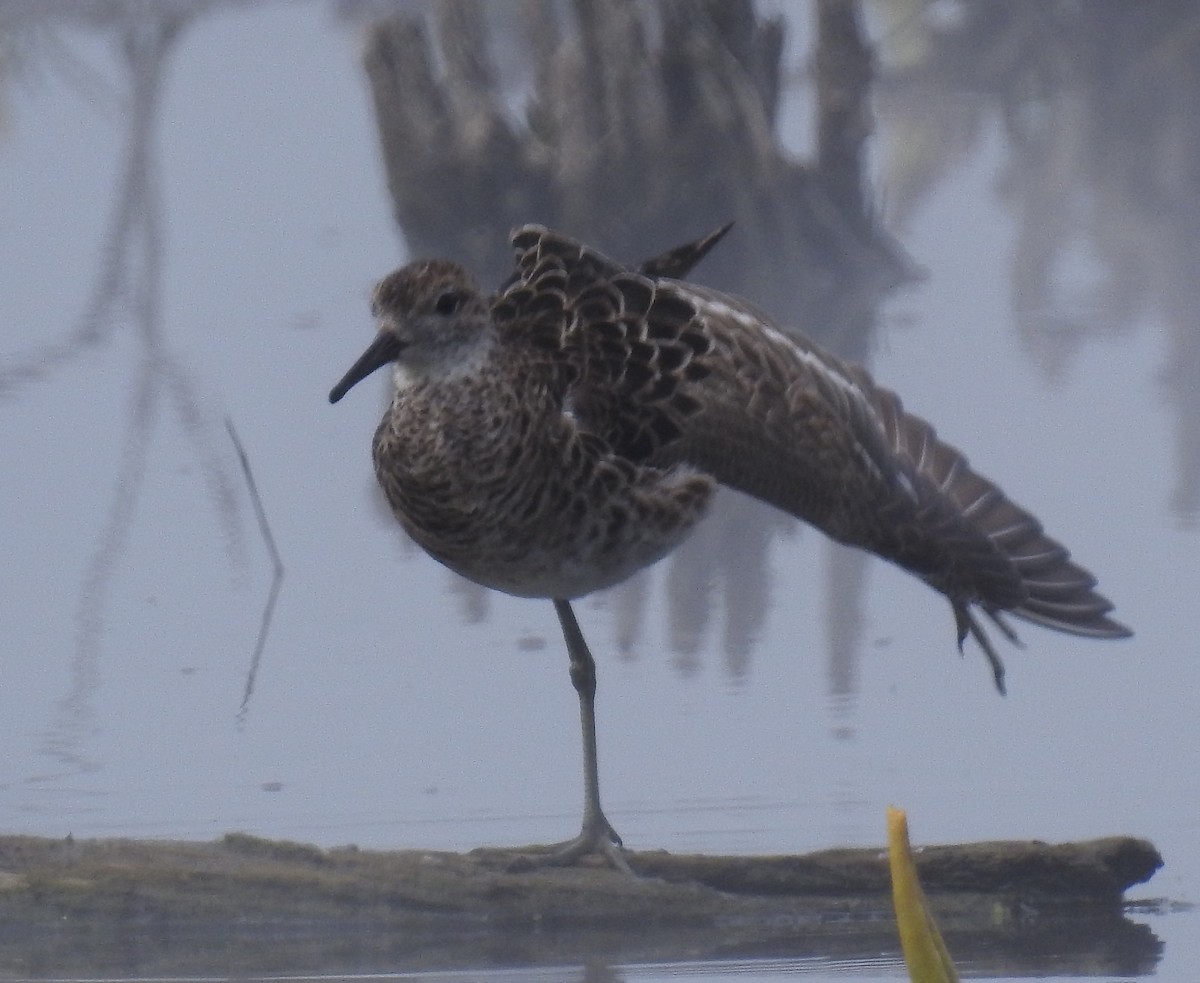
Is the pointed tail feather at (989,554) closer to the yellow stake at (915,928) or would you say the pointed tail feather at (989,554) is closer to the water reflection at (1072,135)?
the yellow stake at (915,928)

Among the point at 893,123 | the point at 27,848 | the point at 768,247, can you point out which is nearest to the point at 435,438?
the point at 27,848

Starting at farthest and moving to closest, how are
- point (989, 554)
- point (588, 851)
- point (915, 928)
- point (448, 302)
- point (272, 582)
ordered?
point (272, 582) < point (989, 554) < point (588, 851) < point (448, 302) < point (915, 928)

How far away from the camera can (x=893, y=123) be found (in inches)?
440

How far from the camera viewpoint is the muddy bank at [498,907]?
3.57m

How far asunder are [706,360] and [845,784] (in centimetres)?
98

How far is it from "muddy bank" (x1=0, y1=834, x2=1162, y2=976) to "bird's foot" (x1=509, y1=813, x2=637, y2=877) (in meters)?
0.03

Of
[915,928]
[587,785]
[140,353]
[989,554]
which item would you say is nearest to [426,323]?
[587,785]

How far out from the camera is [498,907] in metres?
3.69

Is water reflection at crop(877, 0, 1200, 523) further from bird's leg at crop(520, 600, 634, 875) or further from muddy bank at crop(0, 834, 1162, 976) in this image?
muddy bank at crop(0, 834, 1162, 976)

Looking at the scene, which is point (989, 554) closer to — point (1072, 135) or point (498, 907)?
point (498, 907)

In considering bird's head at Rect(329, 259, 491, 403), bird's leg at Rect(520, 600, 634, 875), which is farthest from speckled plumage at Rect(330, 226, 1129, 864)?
bird's leg at Rect(520, 600, 634, 875)

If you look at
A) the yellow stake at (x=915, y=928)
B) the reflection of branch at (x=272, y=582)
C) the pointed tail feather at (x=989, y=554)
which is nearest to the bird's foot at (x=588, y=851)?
the pointed tail feather at (x=989, y=554)

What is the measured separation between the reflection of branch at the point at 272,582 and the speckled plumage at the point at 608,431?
1159 millimetres

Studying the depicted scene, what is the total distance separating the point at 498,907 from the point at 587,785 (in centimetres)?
33
